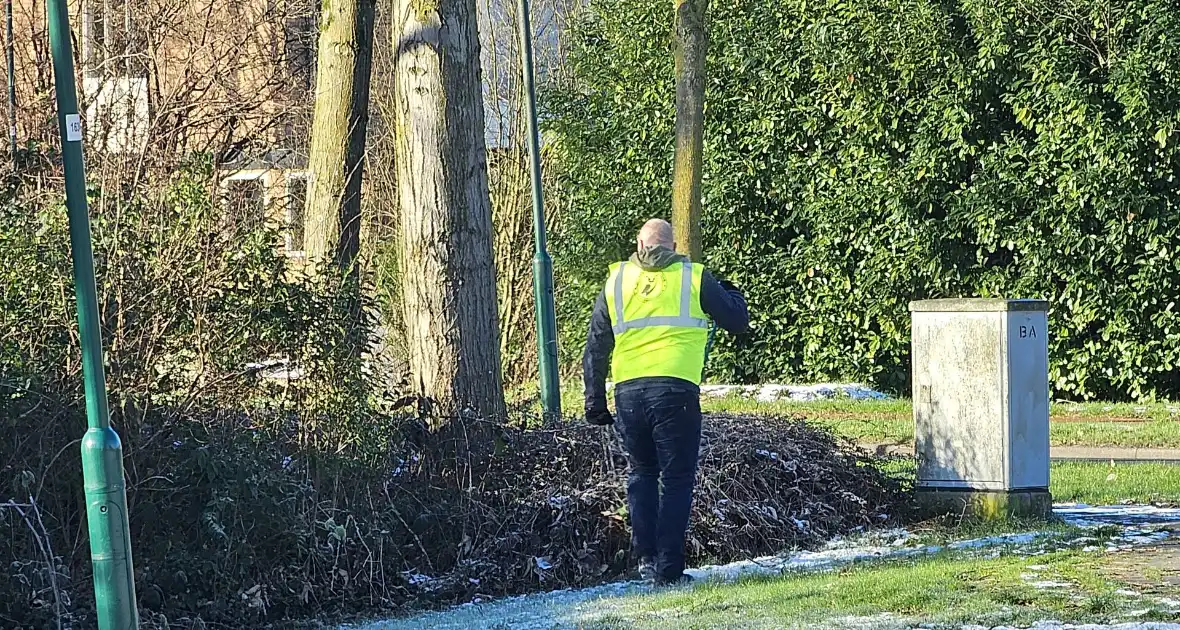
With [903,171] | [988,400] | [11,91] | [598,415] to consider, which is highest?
[11,91]

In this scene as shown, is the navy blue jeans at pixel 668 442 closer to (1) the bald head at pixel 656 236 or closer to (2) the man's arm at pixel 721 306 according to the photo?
(2) the man's arm at pixel 721 306

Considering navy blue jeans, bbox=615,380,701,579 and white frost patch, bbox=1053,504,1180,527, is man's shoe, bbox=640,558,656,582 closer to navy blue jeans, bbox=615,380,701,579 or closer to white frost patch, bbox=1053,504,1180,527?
navy blue jeans, bbox=615,380,701,579

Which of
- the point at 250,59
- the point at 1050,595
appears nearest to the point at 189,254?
the point at 250,59

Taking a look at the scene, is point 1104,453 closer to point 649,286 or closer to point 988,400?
point 988,400

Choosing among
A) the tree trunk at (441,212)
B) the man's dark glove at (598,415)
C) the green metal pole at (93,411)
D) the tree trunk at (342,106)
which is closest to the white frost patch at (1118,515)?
the man's dark glove at (598,415)

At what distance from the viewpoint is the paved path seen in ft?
45.3

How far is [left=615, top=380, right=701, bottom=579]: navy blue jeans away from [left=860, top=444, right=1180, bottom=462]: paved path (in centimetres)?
535

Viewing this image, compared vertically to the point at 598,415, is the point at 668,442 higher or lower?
lower

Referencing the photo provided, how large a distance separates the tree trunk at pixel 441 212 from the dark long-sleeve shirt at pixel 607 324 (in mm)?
1839

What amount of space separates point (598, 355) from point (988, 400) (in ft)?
9.34

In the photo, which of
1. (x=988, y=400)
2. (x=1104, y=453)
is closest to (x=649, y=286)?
(x=988, y=400)

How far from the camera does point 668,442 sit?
27.5 feet

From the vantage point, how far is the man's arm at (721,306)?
841 centimetres

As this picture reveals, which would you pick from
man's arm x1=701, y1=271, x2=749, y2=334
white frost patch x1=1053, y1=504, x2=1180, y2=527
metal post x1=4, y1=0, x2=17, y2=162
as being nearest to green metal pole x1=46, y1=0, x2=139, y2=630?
metal post x1=4, y1=0, x2=17, y2=162
